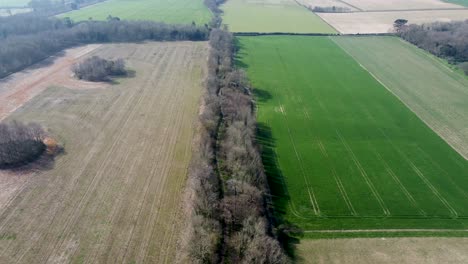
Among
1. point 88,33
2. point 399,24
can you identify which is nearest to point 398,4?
point 399,24

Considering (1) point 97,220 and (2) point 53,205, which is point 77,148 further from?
(1) point 97,220

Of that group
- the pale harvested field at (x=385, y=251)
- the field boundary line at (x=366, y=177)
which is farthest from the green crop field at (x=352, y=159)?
the pale harvested field at (x=385, y=251)

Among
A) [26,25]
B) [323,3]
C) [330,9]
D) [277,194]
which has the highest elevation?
[323,3]

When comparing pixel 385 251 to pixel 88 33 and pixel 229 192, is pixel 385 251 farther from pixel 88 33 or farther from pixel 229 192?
pixel 88 33

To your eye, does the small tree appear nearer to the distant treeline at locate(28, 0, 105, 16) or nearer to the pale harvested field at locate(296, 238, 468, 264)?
the pale harvested field at locate(296, 238, 468, 264)

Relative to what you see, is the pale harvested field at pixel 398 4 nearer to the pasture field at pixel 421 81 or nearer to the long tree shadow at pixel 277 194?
the pasture field at pixel 421 81

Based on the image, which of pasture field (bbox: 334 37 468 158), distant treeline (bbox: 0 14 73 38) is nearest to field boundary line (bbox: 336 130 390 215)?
pasture field (bbox: 334 37 468 158)
